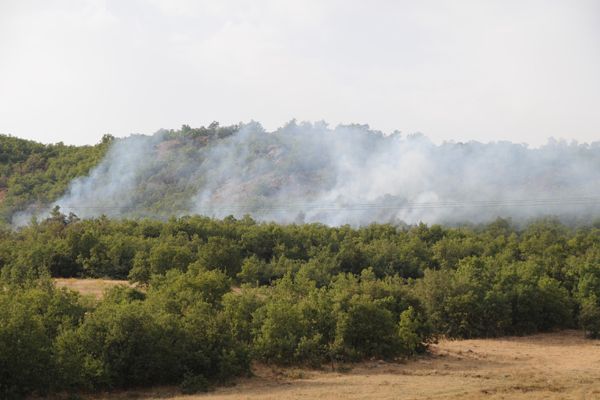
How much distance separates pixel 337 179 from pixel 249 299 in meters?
65.9

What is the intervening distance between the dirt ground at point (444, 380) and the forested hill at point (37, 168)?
62.4 m

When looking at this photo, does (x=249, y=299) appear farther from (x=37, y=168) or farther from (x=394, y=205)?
(x=37, y=168)

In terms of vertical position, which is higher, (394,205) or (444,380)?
(394,205)

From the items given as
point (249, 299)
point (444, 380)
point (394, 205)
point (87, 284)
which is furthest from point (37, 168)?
point (444, 380)

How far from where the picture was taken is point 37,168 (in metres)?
94.0

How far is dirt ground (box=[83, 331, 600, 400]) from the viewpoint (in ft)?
67.7

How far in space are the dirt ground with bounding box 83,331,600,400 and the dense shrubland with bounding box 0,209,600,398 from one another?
95cm

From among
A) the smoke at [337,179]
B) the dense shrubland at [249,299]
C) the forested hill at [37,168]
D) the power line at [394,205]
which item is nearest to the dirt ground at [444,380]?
the dense shrubland at [249,299]

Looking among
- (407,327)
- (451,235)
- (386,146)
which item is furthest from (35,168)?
(407,327)

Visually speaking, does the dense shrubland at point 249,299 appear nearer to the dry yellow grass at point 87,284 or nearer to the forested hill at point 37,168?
the dry yellow grass at point 87,284

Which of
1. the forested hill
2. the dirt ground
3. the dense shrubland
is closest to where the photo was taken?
the dirt ground

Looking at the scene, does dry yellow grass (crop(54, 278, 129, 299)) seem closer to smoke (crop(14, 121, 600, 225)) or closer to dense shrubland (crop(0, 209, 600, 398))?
dense shrubland (crop(0, 209, 600, 398))

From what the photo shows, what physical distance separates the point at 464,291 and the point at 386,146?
6772 cm

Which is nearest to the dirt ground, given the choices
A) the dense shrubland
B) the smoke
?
the dense shrubland
